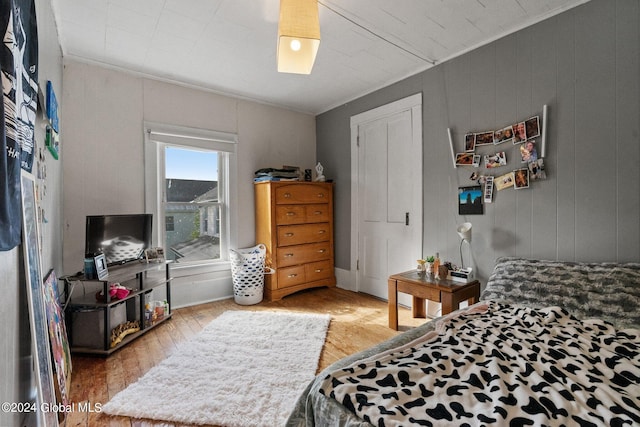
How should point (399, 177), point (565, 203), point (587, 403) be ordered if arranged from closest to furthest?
point (587, 403), point (565, 203), point (399, 177)

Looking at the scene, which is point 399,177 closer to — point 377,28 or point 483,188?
point 483,188

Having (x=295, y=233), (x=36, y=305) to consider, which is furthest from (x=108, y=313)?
(x=295, y=233)

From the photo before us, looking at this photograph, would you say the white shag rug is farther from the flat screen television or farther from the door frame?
the door frame

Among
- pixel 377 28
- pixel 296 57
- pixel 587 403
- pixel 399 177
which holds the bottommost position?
pixel 587 403

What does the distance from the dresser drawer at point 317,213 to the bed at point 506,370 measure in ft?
7.84

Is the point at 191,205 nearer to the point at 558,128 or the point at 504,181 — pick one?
the point at 504,181

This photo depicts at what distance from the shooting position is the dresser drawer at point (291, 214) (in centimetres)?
351

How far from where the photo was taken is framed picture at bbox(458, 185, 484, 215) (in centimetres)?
255

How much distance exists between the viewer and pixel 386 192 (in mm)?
3400

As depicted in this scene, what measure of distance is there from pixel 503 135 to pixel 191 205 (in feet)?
10.5

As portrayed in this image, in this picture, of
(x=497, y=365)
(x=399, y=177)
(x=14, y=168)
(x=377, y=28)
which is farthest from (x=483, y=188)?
(x=14, y=168)

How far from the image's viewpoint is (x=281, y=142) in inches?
159

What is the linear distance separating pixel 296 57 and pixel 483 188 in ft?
6.14

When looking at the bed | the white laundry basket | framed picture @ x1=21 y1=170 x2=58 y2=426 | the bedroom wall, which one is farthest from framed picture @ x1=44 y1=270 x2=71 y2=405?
the white laundry basket
